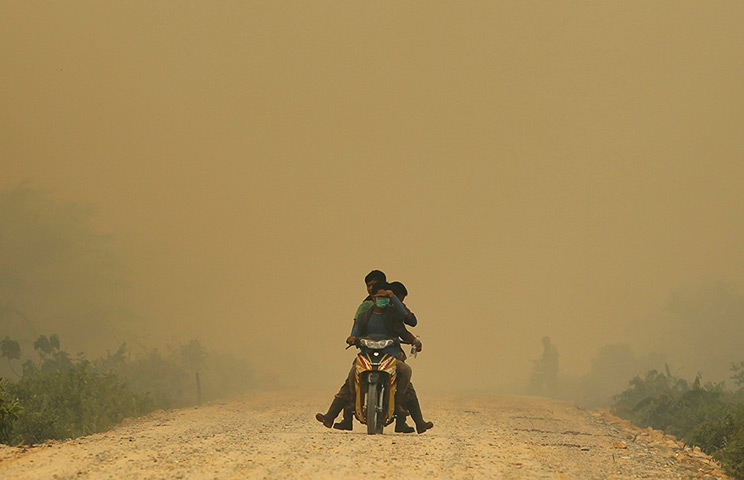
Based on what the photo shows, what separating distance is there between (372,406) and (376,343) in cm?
103

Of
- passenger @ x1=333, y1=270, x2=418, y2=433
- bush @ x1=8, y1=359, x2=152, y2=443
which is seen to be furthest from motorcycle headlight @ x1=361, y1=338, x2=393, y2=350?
bush @ x1=8, y1=359, x2=152, y2=443

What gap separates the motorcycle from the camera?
896 cm

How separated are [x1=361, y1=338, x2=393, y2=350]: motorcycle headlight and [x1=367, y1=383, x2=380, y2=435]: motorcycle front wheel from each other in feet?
1.95

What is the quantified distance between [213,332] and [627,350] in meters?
109

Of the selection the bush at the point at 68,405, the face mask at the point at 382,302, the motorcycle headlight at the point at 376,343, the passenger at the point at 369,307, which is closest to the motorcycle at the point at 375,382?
the motorcycle headlight at the point at 376,343

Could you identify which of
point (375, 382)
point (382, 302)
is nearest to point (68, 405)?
point (375, 382)

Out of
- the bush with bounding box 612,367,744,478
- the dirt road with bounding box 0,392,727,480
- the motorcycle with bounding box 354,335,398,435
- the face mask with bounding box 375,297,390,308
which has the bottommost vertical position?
the bush with bounding box 612,367,744,478

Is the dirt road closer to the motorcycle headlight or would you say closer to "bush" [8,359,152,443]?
the motorcycle headlight

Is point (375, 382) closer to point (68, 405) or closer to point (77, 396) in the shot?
point (68, 405)

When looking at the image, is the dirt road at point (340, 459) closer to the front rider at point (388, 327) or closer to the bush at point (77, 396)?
the front rider at point (388, 327)

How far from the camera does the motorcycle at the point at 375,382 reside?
29.4 ft

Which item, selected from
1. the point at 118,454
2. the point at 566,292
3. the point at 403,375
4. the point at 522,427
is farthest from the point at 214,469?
the point at 566,292

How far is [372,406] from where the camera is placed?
9.08 m

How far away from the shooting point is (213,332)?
469ft
